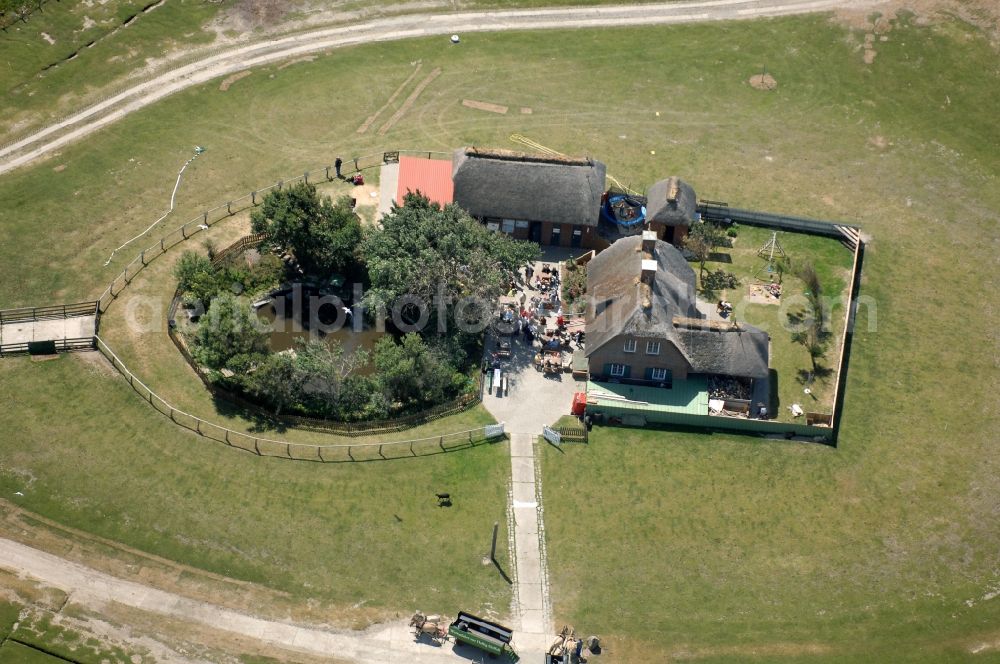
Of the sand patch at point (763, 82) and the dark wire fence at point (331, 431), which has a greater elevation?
the sand patch at point (763, 82)

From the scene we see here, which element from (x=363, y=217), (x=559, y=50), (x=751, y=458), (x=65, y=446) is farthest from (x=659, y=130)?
(x=65, y=446)

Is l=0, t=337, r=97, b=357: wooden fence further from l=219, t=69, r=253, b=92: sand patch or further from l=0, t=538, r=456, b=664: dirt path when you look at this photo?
l=219, t=69, r=253, b=92: sand patch

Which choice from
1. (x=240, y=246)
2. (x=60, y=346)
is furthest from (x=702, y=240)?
(x=60, y=346)

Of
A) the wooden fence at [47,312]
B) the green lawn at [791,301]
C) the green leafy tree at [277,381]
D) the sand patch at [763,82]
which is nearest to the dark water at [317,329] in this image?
the green leafy tree at [277,381]

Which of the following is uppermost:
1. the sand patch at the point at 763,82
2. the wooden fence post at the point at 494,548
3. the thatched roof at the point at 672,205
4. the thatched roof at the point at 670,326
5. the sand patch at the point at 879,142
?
the sand patch at the point at 763,82

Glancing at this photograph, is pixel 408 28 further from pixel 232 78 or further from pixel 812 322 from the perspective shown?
pixel 812 322

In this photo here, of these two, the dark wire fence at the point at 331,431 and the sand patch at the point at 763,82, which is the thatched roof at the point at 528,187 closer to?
the dark wire fence at the point at 331,431

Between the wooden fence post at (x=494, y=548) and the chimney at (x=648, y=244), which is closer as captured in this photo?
the wooden fence post at (x=494, y=548)
